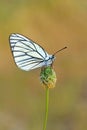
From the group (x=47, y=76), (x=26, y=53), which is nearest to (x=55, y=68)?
(x=26, y=53)

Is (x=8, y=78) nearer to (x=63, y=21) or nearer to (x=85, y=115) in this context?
(x=85, y=115)

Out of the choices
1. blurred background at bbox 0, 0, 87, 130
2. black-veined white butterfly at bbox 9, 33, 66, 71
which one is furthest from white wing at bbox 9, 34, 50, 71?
blurred background at bbox 0, 0, 87, 130

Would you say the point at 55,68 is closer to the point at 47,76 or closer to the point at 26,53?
the point at 26,53

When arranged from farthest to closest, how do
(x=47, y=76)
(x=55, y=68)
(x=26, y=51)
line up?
1. (x=55, y=68)
2. (x=26, y=51)
3. (x=47, y=76)

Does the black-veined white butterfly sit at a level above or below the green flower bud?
above

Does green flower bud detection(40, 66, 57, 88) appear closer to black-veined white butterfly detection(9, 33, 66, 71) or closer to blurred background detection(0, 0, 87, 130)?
black-veined white butterfly detection(9, 33, 66, 71)

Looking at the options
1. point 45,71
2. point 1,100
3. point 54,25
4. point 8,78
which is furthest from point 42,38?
point 45,71

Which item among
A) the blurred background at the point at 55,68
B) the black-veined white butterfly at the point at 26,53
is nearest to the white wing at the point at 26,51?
the black-veined white butterfly at the point at 26,53
